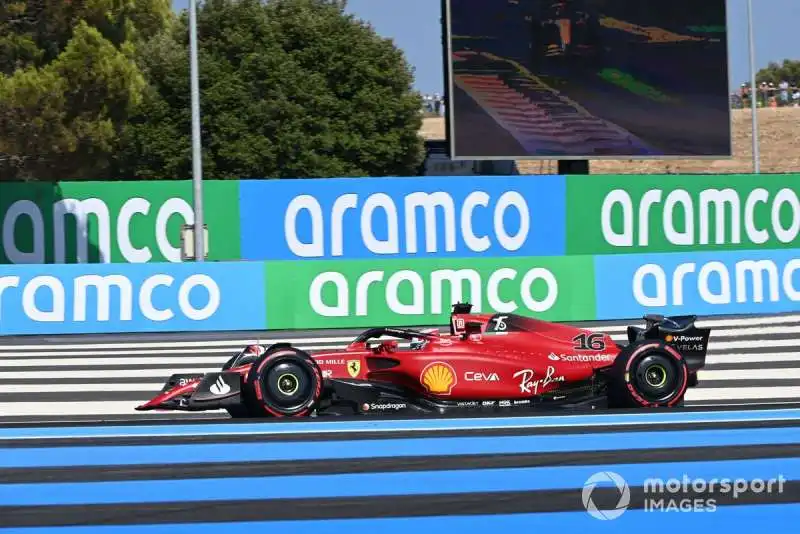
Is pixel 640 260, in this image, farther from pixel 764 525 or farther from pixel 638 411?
pixel 764 525

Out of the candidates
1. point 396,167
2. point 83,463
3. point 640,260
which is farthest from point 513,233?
point 83,463

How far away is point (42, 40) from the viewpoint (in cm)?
3319

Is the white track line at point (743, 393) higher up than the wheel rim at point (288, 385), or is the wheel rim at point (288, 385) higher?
the wheel rim at point (288, 385)

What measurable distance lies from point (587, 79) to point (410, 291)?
8.93 m

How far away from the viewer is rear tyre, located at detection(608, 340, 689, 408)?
995 cm

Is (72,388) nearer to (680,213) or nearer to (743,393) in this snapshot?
(743,393)

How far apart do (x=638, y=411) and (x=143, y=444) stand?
3981mm

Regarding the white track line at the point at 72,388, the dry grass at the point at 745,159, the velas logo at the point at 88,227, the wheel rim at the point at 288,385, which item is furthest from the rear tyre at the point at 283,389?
the dry grass at the point at 745,159

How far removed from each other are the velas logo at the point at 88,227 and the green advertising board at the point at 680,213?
828 cm

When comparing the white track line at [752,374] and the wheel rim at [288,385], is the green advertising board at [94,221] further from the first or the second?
the wheel rim at [288,385]

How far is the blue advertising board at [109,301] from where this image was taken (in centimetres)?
1881

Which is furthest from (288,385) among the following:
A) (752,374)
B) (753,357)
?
(753,357)

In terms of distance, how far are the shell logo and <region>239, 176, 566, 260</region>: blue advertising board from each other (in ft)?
46.6

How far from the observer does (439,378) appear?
996 centimetres
